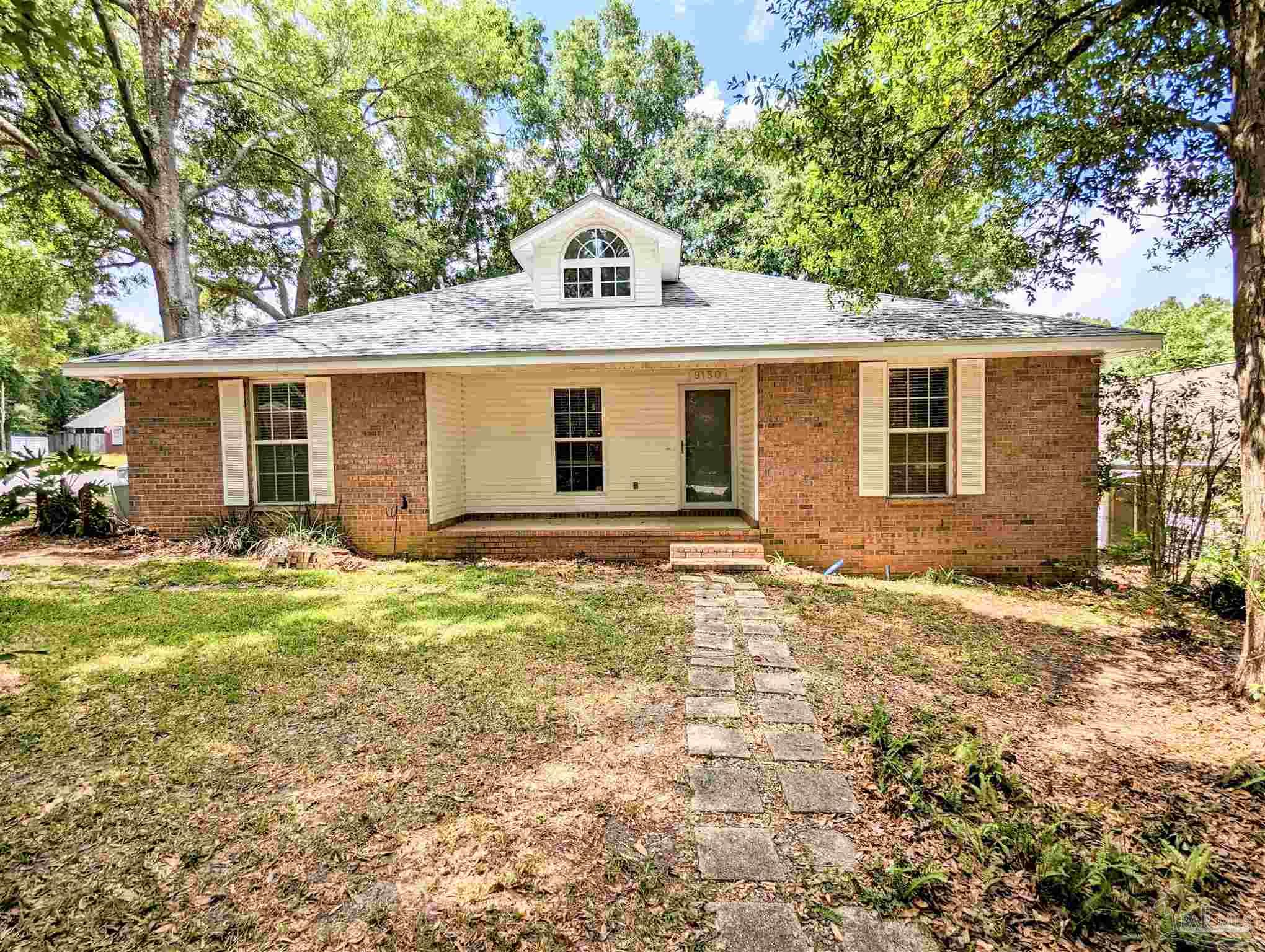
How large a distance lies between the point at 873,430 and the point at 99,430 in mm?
49655

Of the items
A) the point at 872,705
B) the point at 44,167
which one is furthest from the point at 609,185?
the point at 872,705

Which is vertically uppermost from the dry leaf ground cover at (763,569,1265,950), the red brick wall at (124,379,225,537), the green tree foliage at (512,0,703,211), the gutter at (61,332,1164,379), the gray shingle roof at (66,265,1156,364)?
the green tree foliage at (512,0,703,211)

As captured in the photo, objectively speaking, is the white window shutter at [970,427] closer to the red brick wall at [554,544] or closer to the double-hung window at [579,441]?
the red brick wall at [554,544]

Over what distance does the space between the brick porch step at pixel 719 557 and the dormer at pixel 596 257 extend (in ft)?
13.9

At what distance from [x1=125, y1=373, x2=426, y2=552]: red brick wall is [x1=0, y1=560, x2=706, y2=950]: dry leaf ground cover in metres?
2.74

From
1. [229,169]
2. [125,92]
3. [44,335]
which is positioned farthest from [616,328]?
[44,335]

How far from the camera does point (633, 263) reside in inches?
376

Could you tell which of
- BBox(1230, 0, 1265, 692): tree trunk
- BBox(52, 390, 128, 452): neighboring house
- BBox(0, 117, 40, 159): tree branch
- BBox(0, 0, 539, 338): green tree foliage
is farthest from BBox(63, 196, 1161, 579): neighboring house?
BBox(52, 390, 128, 452): neighboring house

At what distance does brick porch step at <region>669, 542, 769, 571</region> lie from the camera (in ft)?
23.9

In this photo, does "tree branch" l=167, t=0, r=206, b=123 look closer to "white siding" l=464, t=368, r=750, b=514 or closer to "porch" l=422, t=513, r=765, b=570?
"white siding" l=464, t=368, r=750, b=514

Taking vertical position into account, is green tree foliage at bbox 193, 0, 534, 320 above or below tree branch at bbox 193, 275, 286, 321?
above

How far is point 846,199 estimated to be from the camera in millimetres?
6391

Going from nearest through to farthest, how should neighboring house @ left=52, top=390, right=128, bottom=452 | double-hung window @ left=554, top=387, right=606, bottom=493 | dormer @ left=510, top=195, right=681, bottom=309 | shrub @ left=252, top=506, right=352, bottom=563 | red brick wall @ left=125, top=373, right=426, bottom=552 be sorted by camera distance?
shrub @ left=252, top=506, right=352, bottom=563 < red brick wall @ left=125, top=373, right=426, bottom=552 < dormer @ left=510, top=195, right=681, bottom=309 < double-hung window @ left=554, top=387, right=606, bottom=493 < neighboring house @ left=52, top=390, right=128, bottom=452

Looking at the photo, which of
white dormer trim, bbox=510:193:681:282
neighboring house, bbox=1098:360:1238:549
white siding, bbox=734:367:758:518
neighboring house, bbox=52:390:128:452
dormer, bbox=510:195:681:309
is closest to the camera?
neighboring house, bbox=1098:360:1238:549
